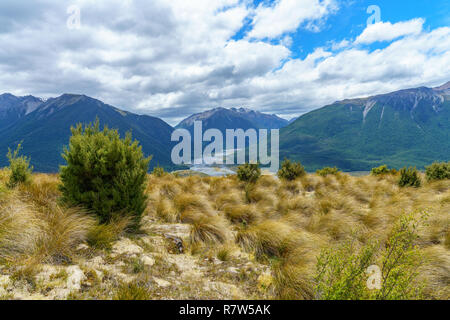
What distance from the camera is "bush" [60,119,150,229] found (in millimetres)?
5145

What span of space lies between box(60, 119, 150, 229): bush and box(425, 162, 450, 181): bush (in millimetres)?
16119

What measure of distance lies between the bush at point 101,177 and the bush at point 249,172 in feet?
27.6

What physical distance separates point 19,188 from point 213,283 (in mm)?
6897

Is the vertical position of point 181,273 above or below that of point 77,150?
below

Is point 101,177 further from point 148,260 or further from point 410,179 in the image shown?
point 410,179

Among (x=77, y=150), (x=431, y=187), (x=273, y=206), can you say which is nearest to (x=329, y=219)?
(x=273, y=206)

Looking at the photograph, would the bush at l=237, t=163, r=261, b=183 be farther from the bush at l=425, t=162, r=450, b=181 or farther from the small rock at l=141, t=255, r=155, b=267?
the bush at l=425, t=162, r=450, b=181

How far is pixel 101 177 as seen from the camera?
17.3 feet

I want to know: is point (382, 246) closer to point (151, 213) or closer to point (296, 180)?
point (151, 213)

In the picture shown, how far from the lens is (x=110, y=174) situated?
5.30 meters

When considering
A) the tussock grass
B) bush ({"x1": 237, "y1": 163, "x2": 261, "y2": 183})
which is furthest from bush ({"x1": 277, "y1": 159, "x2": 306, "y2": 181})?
the tussock grass

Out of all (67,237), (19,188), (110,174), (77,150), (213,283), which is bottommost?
(213,283)

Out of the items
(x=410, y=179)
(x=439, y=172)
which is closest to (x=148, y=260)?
(x=410, y=179)

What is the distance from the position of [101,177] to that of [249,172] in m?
9.15
